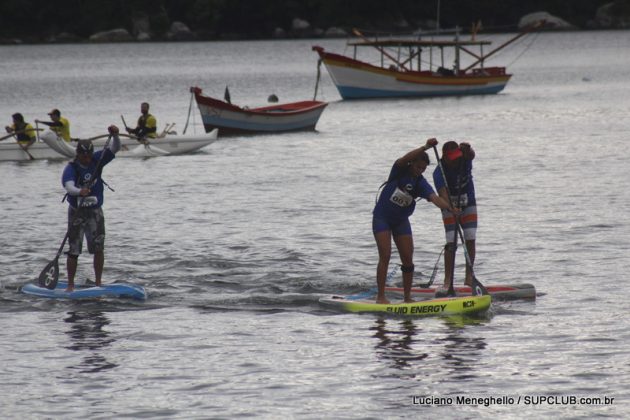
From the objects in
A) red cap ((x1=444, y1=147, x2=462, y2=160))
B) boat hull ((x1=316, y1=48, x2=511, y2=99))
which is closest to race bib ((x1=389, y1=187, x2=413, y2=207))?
red cap ((x1=444, y1=147, x2=462, y2=160))

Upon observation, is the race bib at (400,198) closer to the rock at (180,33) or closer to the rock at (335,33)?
the rock at (335,33)

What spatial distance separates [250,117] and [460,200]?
31493 mm

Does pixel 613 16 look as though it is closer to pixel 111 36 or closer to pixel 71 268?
pixel 111 36

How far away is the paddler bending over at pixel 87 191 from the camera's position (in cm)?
1692

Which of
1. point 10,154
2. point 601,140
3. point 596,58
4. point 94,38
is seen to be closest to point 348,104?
point 601,140

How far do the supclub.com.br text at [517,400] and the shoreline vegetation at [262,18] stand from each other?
154056 millimetres

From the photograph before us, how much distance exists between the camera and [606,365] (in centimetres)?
1440

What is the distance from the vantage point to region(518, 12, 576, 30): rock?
164 m

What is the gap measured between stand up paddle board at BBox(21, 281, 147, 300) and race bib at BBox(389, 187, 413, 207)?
184 inches

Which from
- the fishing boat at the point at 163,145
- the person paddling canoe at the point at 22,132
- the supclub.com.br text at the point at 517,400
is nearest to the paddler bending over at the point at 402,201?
the supclub.com.br text at the point at 517,400

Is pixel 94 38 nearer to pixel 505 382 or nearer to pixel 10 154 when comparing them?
pixel 10 154

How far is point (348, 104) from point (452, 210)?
172 feet

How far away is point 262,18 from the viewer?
568 feet

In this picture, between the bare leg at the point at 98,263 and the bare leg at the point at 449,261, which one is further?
the bare leg at the point at 98,263
